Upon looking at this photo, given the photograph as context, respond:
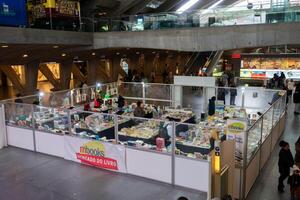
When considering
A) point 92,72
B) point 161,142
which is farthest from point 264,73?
point 161,142

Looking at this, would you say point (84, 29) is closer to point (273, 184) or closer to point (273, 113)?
point (273, 113)

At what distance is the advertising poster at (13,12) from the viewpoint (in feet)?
47.3

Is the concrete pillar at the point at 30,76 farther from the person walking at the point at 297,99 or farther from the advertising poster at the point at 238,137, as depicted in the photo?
the advertising poster at the point at 238,137

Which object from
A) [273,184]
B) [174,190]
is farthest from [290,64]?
[174,190]

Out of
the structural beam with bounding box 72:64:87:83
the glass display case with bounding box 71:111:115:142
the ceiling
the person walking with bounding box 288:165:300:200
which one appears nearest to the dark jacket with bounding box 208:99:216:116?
the glass display case with bounding box 71:111:115:142

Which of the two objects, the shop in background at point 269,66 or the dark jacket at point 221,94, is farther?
the shop in background at point 269,66

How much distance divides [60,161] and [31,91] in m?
14.0

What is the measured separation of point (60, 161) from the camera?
10086 mm

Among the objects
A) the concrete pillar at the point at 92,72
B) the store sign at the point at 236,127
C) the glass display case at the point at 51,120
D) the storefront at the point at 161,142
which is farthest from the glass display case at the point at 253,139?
the concrete pillar at the point at 92,72

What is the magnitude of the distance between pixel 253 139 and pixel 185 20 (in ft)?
41.0

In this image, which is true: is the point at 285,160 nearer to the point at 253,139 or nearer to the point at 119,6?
the point at 253,139

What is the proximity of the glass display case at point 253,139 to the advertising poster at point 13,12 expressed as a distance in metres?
12.6

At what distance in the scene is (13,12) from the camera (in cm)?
1504

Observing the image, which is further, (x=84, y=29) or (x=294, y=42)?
(x=84, y=29)
